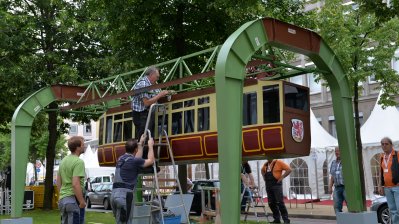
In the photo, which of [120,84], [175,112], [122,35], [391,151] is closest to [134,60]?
[122,35]

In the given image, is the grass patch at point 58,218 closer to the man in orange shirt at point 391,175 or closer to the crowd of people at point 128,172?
the crowd of people at point 128,172

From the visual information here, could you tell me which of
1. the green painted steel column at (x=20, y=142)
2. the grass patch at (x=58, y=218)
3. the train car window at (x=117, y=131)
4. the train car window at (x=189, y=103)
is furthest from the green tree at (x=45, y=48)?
the train car window at (x=189, y=103)

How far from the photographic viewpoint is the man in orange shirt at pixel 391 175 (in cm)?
1091

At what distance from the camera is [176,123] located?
12.4m

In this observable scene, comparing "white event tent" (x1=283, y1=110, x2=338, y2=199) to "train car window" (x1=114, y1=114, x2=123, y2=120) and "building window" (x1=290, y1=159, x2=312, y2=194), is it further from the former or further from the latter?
"train car window" (x1=114, y1=114, x2=123, y2=120)

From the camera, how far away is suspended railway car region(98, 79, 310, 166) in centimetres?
1045

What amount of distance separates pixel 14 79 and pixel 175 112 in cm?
1272

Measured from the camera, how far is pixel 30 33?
23.7 m

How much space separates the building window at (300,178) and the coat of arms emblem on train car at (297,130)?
17.4 m

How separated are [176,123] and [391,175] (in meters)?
4.63

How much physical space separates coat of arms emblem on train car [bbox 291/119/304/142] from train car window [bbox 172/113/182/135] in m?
2.77

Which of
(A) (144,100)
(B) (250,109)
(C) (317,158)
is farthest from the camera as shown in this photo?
(C) (317,158)

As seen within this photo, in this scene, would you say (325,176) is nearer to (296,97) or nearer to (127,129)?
(127,129)

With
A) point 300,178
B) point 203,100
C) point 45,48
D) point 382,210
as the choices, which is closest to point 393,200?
point 203,100
